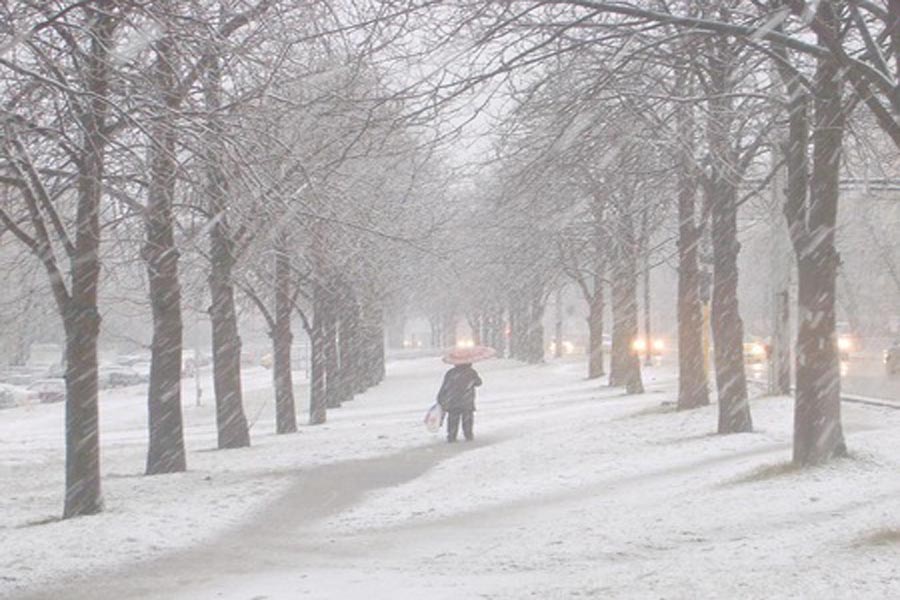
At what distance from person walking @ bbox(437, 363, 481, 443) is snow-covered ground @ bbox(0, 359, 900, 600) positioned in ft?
2.09

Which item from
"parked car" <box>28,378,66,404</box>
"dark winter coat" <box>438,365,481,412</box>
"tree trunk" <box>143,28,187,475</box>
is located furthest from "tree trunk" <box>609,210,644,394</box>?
"parked car" <box>28,378,66,404</box>

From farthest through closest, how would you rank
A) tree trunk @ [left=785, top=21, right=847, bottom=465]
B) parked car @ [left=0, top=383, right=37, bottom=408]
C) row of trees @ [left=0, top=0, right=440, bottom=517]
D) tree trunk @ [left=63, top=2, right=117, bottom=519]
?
parked car @ [left=0, top=383, right=37, bottom=408] < tree trunk @ [left=63, top=2, right=117, bottom=519] < tree trunk @ [left=785, top=21, right=847, bottom=465] < row of trees @ [left=0, top=0, right=440, bottom=517]

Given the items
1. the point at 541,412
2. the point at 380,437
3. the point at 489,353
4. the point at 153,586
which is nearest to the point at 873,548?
the point at 153,586

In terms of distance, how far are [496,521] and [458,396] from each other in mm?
7374

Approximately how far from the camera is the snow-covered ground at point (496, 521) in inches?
273

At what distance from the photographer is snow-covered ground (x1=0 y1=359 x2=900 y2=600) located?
695 cm

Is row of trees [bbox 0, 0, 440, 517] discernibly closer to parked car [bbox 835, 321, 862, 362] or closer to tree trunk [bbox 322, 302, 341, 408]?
tree trunk [bbox 322, 302, 341, 408]

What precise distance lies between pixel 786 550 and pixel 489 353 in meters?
10.3

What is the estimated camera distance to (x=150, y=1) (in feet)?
22.3

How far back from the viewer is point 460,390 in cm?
1692

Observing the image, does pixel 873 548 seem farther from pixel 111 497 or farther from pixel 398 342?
pixel 398 342

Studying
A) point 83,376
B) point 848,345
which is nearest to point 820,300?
point 83,376

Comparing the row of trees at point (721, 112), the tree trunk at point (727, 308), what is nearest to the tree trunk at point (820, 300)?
the row of trees at point (721, 112)

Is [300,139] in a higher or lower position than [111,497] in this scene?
higher
